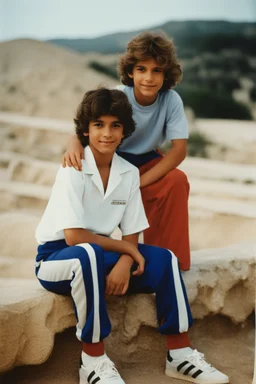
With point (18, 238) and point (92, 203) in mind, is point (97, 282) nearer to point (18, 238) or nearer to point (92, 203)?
point (92, 203)

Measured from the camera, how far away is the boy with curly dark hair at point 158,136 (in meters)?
2.81

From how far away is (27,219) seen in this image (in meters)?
5.05

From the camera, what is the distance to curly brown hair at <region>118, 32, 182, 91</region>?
2.81 meters

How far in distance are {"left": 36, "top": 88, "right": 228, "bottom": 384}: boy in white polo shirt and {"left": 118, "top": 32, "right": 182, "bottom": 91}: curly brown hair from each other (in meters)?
0.30

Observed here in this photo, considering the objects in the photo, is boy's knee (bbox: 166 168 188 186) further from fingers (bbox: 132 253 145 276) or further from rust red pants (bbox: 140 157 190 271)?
fingers (bbox: 132 253 145 276)

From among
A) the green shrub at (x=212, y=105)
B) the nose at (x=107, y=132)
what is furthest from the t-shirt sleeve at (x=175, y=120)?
the green shrub at (x=212, y=105)

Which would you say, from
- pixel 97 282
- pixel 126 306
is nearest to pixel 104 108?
pixel 97 282

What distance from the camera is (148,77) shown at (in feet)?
9.19

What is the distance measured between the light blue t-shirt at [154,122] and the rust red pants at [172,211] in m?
0.19

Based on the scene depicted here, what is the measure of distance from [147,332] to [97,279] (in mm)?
Result: 567

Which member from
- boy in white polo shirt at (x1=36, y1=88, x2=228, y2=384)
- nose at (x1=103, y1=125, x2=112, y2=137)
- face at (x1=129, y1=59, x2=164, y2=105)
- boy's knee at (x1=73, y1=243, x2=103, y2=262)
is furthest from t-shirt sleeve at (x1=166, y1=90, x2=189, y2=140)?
boy's knee at (x1=73, y1=243, x2=103, y2=262)

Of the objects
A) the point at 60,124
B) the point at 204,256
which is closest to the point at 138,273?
the point at 204,256

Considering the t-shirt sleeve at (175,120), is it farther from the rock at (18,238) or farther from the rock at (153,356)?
the rock at (18,238)

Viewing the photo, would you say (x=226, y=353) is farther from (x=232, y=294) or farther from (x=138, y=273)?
(x=138, y=273)
